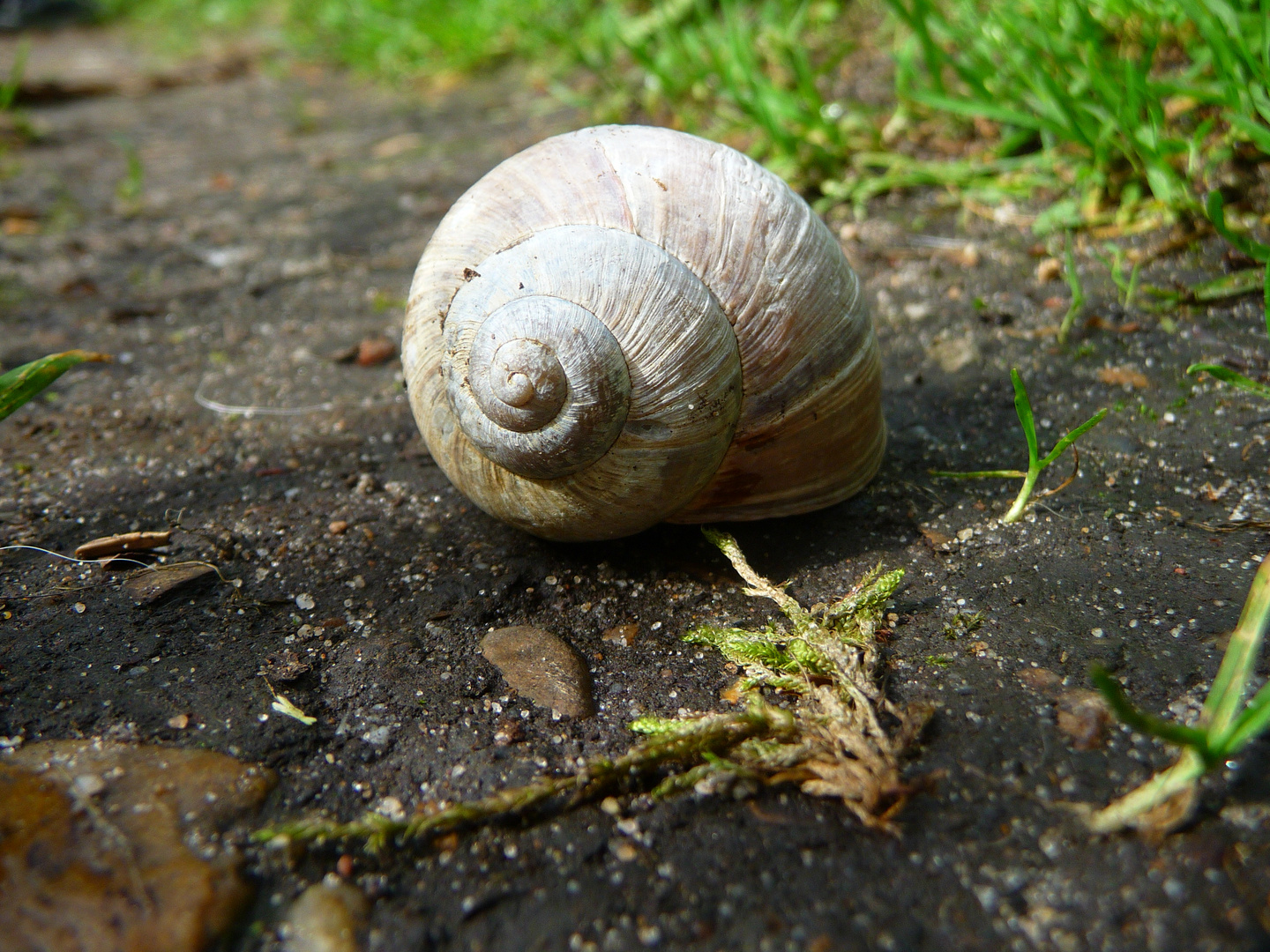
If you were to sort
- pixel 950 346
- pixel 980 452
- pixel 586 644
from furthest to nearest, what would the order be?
pixel 950 346 < pixel 980 452 < pixel 586 644

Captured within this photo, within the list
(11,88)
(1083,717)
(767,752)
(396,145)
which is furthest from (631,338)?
(11,88)

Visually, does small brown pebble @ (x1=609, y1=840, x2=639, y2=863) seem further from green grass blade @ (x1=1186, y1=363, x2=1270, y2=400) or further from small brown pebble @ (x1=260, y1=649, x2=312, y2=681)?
green grass blade @ (x1=1186, y1=363, x2=1270, y2=400)

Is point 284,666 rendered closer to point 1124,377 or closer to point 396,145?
point 1124,377

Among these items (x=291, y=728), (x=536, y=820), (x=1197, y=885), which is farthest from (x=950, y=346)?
(x=291, y=728)

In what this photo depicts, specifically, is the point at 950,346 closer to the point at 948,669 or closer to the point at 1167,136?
the point at 1167,136

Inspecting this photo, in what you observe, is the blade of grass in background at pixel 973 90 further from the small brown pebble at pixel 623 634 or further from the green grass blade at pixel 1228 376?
the small brown pebble at pixel 623 634

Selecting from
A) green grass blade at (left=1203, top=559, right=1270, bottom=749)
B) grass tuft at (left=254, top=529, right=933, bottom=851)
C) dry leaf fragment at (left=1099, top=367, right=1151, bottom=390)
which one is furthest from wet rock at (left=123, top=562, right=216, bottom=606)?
dry leaf fragment at (left=1099, top=367, right=1151, bottom=390)

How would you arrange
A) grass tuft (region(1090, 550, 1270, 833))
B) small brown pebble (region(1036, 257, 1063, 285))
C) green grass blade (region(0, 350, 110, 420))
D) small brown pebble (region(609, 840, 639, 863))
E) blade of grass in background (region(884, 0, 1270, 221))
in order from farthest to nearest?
small brown pebble (region(1036, 257, 1063, 285)) < blade of grass in background (region(884, 0, 1270, 221)) < green grass blade (region(0, 350, 110, 420)) < small brown pebble (region(609, 840, 639, 863)) < grass tuft (region(1090, 550, 1270, 833))
